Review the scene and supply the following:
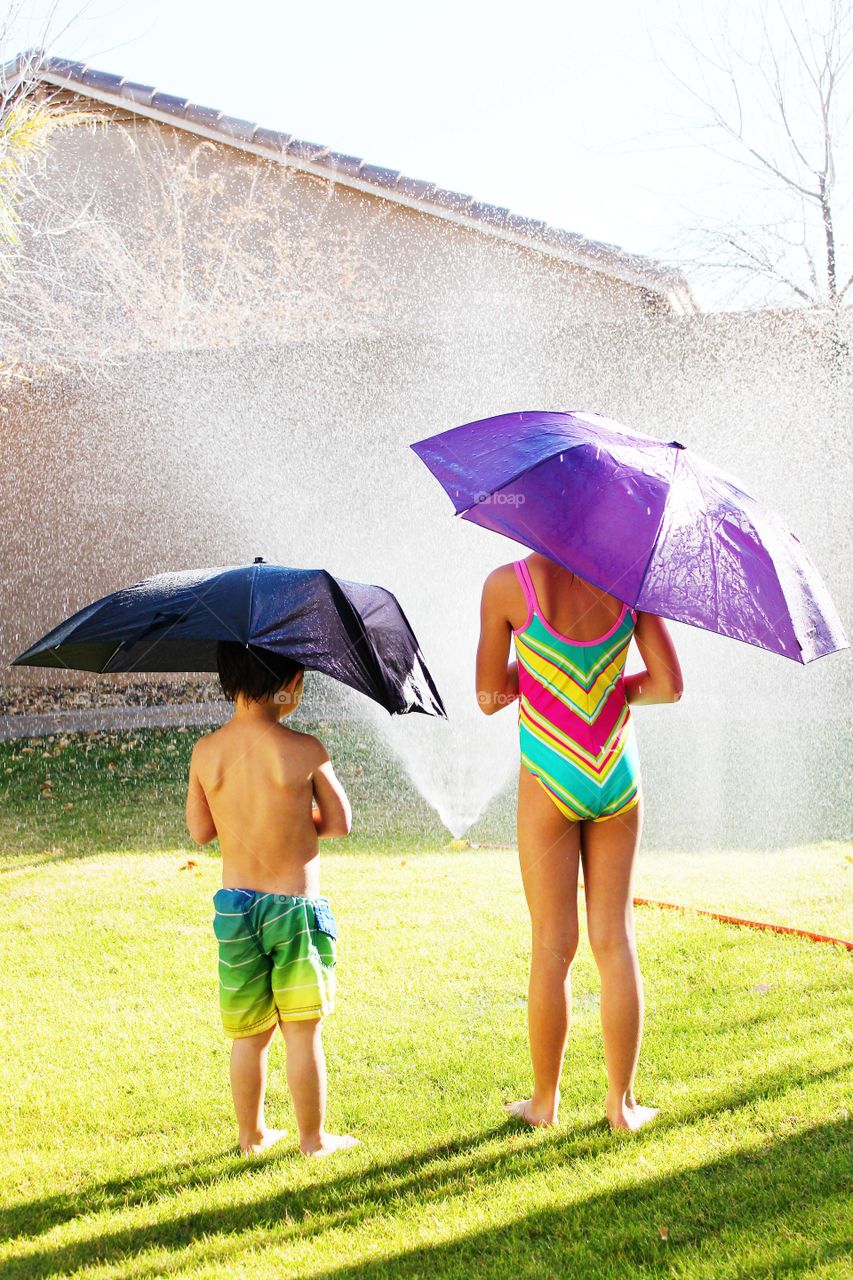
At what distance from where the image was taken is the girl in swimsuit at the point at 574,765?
2.70m

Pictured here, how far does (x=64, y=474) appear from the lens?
10.0 meters

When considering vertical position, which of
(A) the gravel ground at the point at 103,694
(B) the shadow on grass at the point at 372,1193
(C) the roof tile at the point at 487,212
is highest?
(C) the roof tile at the point at 487,212

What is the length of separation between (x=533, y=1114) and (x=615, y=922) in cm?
58

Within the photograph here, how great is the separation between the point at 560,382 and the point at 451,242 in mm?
4093

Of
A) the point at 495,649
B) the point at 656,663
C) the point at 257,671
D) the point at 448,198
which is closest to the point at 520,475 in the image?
the point at 495,649

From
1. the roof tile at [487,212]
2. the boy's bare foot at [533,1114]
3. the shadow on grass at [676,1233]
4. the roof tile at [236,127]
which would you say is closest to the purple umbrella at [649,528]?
the shadow on grass at [676,1233]

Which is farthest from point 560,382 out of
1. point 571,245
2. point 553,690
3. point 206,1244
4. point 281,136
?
point 206,1244

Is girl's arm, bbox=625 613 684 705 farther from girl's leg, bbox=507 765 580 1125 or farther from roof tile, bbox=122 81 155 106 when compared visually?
roof tile, bbox=122 81 155 106

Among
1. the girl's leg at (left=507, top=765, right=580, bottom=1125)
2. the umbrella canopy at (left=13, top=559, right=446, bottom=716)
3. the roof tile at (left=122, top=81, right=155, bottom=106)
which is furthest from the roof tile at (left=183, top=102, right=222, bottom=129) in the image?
the girl's leg at (left=507, top=765, right=580, bottom=1125)

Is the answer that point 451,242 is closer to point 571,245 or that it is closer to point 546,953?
point 571,245

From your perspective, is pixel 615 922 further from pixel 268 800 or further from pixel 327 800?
pixel 268 800

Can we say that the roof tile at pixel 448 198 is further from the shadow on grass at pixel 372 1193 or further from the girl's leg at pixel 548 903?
the shadow on grass at pixel 372 1193

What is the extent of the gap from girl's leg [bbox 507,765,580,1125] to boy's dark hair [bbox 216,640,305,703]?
619 millimetres

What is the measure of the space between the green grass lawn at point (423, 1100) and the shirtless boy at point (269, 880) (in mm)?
254
